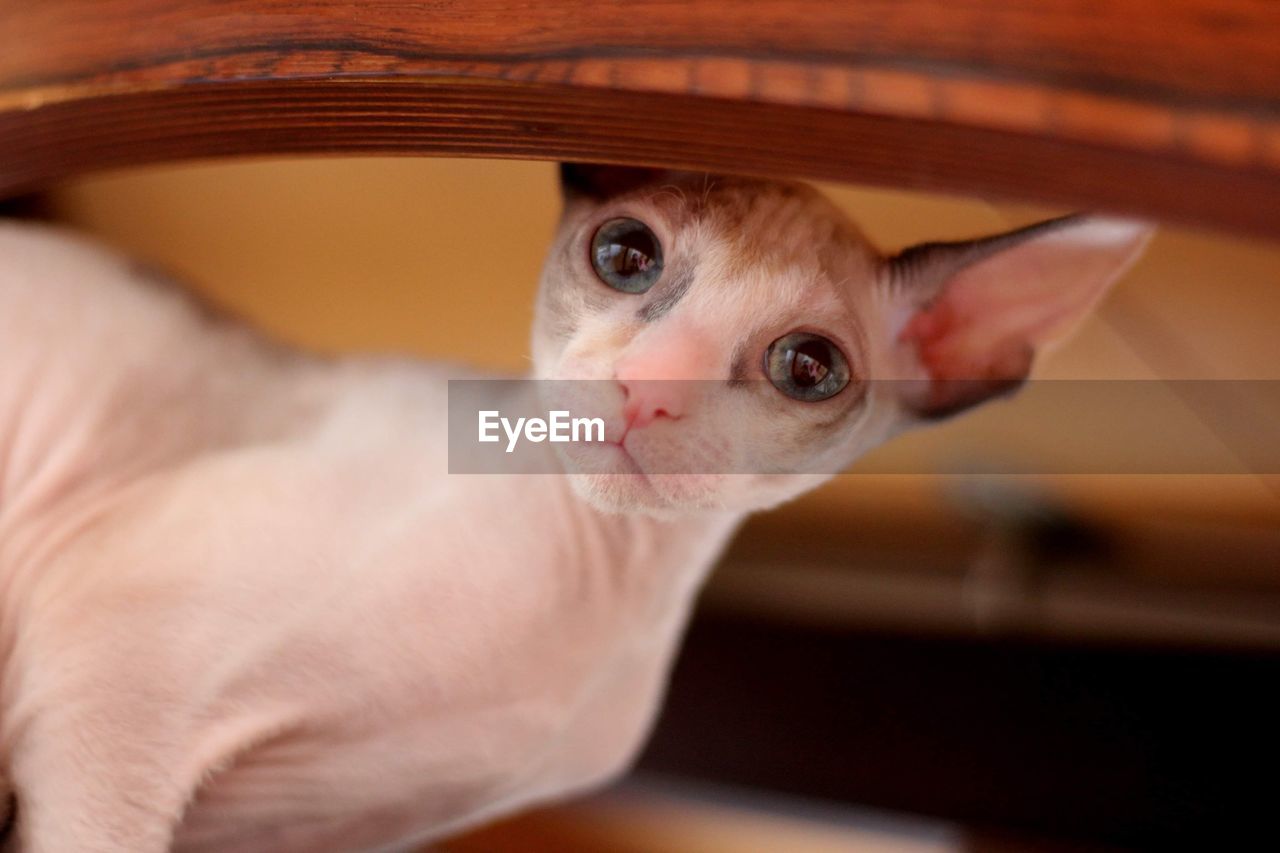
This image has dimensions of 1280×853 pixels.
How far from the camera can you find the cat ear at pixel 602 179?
0.77 metres

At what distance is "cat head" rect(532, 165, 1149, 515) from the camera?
657mm

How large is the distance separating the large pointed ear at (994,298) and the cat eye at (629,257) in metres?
0.18

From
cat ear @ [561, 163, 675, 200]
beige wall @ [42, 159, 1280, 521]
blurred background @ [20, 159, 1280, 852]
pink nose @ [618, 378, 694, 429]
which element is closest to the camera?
pink nose @ [618, 378, 694, 429]

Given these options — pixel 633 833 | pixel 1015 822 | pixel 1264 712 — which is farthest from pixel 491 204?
pixel 1264 712

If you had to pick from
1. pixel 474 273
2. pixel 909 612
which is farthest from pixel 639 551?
pixel 909 612

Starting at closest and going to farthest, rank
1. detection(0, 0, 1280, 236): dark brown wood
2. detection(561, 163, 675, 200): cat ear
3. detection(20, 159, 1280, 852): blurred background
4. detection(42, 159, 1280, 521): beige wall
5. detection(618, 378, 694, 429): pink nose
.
Result: detection(0, 0, 1280, 236): dark brown wood, detection(618, 378, 694, 429): pink nose, detection(561, 163, 675, 200): cat ear, detection(42, 159, 1280, 521): beige wall, detection(20, 159, 1280, 852): blurred background

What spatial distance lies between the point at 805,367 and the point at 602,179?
0.22 metres

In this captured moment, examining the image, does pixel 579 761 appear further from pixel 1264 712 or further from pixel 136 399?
pixel 1264 712

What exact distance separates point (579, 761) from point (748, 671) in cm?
87

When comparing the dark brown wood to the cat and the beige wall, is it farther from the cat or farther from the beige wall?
the beige wall

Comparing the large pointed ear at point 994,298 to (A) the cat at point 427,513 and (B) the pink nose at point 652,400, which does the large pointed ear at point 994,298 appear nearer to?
(A) the cat at point 427,513

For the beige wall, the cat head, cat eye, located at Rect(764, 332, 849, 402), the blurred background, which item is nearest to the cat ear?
the cat head

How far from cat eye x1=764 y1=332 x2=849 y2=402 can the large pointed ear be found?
107 mm

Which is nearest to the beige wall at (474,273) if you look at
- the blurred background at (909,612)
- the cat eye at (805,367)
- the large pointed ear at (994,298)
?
the blurred background at (909,612)
